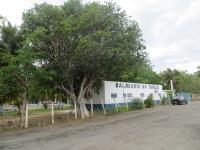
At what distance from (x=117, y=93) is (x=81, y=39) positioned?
49.4 feet

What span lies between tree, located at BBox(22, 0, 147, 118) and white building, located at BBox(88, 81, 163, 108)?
744cm

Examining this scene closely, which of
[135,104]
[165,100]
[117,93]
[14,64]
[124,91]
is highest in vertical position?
[14,64]

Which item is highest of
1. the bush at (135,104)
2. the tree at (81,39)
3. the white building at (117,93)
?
the tree at (81,39)

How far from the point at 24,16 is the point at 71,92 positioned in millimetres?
7518

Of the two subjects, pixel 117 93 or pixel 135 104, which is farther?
pixel 135 104

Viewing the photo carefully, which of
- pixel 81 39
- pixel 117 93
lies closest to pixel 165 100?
pixel 117 93

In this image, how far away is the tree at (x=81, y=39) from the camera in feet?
74.9

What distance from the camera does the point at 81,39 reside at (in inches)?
885

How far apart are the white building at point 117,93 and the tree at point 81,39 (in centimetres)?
744

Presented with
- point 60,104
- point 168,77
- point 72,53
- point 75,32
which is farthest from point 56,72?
point 168,77

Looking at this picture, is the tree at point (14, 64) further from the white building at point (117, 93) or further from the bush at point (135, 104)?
the bush at point (135, 104)

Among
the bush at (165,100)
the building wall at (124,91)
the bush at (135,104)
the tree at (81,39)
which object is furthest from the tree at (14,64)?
the bush at (165,100)

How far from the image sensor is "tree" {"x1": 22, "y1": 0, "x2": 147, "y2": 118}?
22828 millimetres

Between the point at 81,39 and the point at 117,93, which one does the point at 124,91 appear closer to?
the point at 117,93
